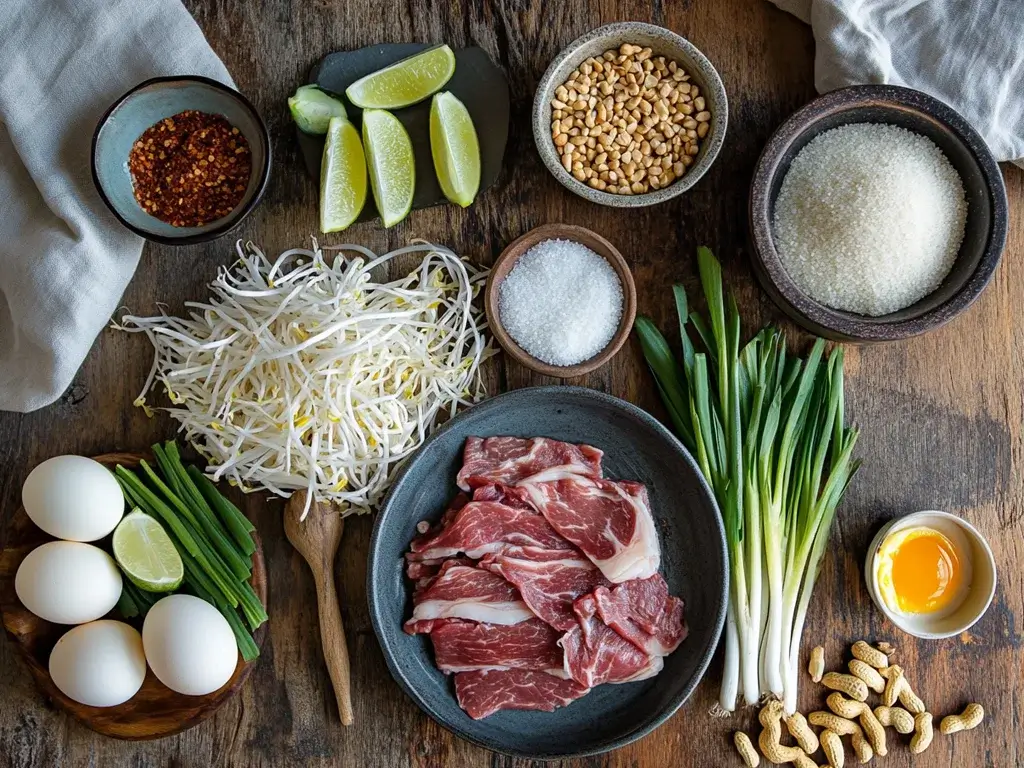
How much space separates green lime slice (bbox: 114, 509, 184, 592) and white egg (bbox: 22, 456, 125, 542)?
1.6 inches

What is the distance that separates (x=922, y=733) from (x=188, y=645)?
201 cm

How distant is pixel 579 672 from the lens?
218 centimetres

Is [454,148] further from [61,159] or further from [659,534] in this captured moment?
[659,534]

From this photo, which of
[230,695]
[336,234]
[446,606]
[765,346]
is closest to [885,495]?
[765,346]

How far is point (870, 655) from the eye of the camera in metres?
2.31

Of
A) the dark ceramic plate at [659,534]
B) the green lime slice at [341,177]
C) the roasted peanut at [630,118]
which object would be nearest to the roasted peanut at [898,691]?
the dark ceramic plate at [659,534]

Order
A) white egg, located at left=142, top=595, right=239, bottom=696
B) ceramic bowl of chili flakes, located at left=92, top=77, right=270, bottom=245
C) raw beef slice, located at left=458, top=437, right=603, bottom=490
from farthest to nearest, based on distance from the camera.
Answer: raw beef slice, located at left=458, top=437, right=603, bottom=490 < ceramic bowl of chili flakes, located at left=92, top=77, right=270, bottom=245 < white egg, located at left=142, top=595, right=239, bottom=696

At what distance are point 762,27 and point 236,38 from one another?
1.51 metres

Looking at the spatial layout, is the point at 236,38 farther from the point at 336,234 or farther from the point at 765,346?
the point at 765,346

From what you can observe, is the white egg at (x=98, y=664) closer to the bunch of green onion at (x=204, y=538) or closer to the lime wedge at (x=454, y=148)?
the bunch of green onion at (x=204, y=538)

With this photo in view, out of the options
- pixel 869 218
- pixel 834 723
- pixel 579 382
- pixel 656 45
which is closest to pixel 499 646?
pixel 579 382

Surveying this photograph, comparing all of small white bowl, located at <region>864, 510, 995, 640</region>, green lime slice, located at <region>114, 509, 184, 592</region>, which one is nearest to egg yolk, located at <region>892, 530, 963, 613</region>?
small white bowl, located at <region>864, 510, 995, 640</region>

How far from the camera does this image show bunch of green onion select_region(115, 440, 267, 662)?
2182mm

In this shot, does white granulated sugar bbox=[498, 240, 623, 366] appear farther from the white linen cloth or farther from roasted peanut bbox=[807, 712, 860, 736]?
roasted peanut bbox=[807, 712, 860, 736]
